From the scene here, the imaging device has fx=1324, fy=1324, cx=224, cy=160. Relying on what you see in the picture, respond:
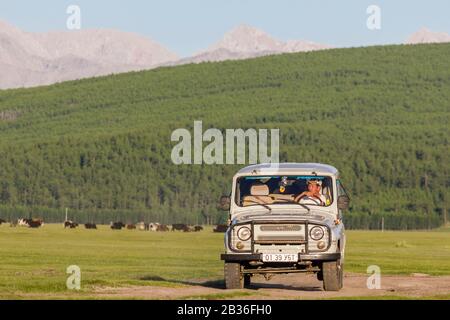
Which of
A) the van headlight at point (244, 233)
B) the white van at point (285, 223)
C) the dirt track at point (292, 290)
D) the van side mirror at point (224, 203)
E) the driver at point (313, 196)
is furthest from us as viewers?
the driver at point (313, 196)

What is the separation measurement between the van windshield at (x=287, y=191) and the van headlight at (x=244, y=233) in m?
1.66

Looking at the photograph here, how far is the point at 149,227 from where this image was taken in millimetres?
147375

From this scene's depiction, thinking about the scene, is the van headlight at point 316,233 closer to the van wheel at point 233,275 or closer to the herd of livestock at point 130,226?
the van wheel at point 233,275

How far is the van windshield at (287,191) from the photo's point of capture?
33.1 m

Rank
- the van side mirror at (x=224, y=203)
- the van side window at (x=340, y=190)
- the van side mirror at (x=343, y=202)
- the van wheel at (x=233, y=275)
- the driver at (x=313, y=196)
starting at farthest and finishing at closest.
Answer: the van side window at (x=340, y=190)
the driver at (x=313, y=196)
the van side mirror at (x=224, y=203)
the van side mirror at (x=343, y=202)
the van wheel at (x=233, y=275)

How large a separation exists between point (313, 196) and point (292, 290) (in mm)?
2426

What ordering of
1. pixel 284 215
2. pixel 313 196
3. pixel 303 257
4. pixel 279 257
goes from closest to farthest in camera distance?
pixel 303 257 < pixel 279 257 < pixel 284 215 < pixel 313 196

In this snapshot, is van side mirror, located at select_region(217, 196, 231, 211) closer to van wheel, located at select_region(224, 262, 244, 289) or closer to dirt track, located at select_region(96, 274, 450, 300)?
van wheel, located at select_region(224, 262, 244, 289)

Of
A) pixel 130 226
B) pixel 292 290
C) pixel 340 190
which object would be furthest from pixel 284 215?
pixel 130 226

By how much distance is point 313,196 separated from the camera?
3316 cm

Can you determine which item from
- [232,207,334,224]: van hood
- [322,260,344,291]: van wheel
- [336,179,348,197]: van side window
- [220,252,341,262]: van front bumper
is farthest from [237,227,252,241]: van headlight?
[336,179,348,197]: van side window

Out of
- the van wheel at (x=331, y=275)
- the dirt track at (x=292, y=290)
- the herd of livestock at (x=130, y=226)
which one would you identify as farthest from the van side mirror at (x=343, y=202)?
the herd of livestock at (x=130, y=226)

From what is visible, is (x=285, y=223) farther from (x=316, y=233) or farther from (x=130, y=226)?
(x=130, y=226)

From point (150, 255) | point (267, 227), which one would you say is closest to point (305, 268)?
point (267, 227)
